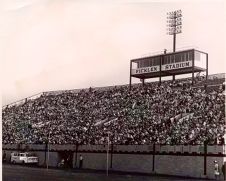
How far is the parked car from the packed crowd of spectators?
49.0 inches

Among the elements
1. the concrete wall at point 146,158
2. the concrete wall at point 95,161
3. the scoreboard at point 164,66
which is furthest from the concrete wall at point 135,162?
the scoreboard at point 164,66

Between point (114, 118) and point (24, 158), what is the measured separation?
20.6 feet

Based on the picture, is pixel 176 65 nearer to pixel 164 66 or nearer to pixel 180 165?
pixel 164 66

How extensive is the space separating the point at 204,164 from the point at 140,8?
22.6ft

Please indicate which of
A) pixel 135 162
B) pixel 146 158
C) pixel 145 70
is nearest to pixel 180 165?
pixel 146 158

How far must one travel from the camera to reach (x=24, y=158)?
73.5 feet

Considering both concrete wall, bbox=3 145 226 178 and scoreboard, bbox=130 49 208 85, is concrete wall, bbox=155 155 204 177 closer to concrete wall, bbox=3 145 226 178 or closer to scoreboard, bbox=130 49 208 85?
concrete wall, bbox=3 145 226 178

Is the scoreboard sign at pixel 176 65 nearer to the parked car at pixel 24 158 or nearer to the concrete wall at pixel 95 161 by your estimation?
the concrete wall at pixel 95 161

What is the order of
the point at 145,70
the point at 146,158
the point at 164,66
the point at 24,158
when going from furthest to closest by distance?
the point at 145,70 < the point at 164,66 < the point at 24,158 < the point at 146,158

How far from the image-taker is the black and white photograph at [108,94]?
11336mm

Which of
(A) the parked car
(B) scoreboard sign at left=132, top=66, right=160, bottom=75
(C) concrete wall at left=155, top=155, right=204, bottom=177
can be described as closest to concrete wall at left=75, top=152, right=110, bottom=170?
(C) concrete wall at left=155, top=155, right=204, bottom=177

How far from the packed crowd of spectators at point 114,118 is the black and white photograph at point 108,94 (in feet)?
0.14

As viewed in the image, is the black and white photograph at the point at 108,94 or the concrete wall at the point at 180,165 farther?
the concrete wall at the point at 180,165

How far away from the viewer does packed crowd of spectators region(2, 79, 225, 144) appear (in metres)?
17.0
